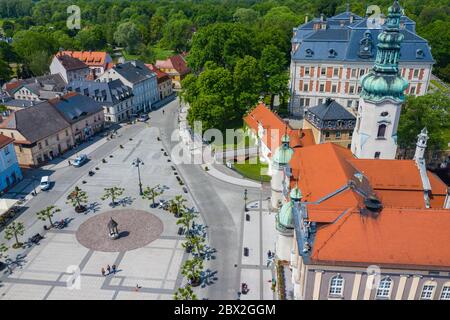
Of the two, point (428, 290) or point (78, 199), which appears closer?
point (428, 290)

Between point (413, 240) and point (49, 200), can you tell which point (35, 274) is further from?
point (413, 240)

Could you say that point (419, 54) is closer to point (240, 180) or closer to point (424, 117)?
point (424, 117)

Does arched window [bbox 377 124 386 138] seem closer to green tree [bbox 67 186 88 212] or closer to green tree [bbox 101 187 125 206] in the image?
green tree [bbox 101 187 125 206]

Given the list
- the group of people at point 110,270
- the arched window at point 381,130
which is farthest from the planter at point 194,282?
the arched window at point 381,130

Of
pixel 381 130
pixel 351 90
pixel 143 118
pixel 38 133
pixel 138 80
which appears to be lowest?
pixel 143 118

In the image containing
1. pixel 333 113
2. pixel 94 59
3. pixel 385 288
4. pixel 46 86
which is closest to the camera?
pixel 385 288

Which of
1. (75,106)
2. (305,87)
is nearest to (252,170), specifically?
(305,87)

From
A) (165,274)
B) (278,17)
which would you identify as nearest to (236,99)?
(165,274)
